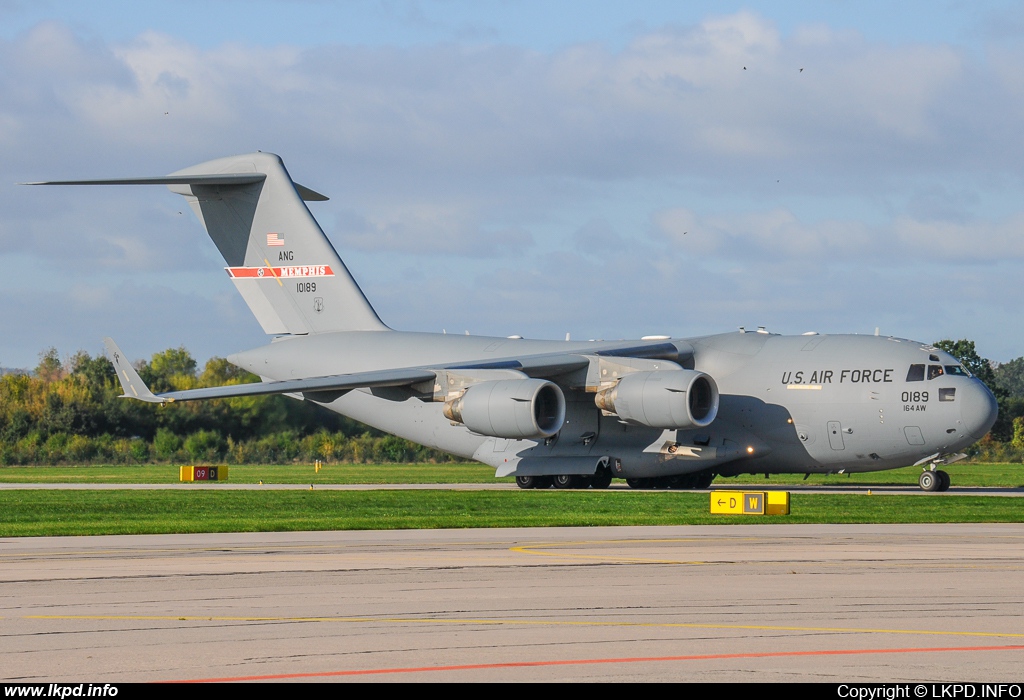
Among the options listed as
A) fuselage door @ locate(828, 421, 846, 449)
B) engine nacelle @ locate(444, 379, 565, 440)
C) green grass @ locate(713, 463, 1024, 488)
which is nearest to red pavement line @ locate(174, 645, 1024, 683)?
engine nacelle @ locate(444, 379, 565, 440)

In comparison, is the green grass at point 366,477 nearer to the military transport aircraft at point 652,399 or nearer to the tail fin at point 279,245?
the military transport aircraft at point 652,399

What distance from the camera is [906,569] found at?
14742 millimetres

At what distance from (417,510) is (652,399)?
8.18 m

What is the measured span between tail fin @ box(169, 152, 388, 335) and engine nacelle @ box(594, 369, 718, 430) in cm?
1005

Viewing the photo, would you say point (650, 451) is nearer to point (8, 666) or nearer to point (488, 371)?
point (488, 371)

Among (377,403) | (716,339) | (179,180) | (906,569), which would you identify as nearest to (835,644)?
(906,569)

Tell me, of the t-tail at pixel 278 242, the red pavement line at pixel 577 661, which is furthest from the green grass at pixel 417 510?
the red pavement line at pixel 577 661

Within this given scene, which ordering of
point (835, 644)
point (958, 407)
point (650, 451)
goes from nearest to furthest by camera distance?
point (835, 644)
point (958, 407)
point (650, 451)

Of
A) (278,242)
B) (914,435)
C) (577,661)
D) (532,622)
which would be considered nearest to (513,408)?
(914,435)

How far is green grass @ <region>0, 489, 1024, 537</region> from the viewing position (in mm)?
22453

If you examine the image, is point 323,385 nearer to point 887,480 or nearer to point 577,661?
point 887,480

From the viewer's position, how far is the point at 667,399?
1260 inches

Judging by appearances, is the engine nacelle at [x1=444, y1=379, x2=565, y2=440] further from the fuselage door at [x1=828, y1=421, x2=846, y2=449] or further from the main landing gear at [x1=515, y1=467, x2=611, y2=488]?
the fuselage door at [x1=828, y1=421, x2=846, y2=449]
